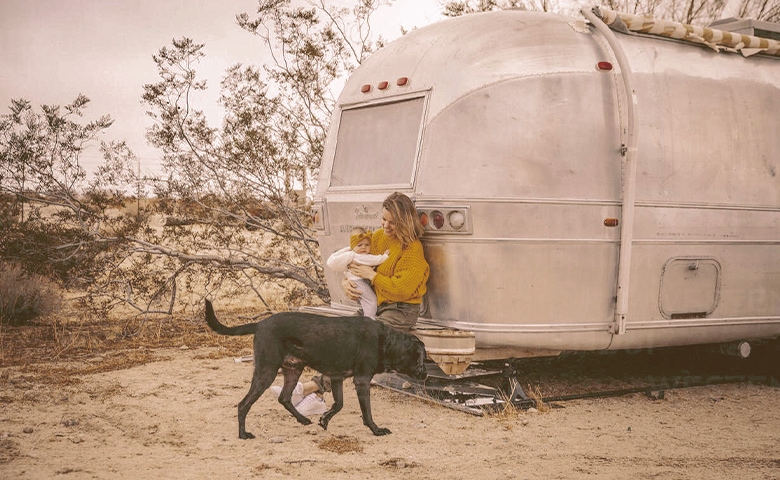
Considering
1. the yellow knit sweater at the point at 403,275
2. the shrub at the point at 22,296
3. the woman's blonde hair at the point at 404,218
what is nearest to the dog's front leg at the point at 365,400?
the yellow knit sweater at the point at 403,275

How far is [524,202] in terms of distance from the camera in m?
5.71

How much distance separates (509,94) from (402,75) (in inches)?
36.2

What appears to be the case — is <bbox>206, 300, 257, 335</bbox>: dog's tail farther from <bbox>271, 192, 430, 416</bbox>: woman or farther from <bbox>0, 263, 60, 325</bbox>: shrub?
<bbox>0, 263, 60, 325</bbox>: shrub

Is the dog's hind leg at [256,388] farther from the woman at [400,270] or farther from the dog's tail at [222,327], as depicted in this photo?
the woman at [400,270]

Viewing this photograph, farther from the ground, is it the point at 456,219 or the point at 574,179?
the point at 574,179

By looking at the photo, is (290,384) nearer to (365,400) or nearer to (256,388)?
(256,388)

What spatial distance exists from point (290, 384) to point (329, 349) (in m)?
0.50

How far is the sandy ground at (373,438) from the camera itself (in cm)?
473

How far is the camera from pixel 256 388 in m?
5.27

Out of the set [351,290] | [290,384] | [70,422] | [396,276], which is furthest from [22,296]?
[396,276]

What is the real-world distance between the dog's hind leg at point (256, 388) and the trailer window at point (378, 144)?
5.65 feet

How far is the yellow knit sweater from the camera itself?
225 inches

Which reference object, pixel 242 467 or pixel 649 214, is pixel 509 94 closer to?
pixel 649 214

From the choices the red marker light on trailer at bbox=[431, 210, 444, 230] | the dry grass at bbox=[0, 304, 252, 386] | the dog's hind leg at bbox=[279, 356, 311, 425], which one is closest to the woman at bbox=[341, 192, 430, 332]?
the red marker light on trailer at bbox=[431, 210, 444, 230]
